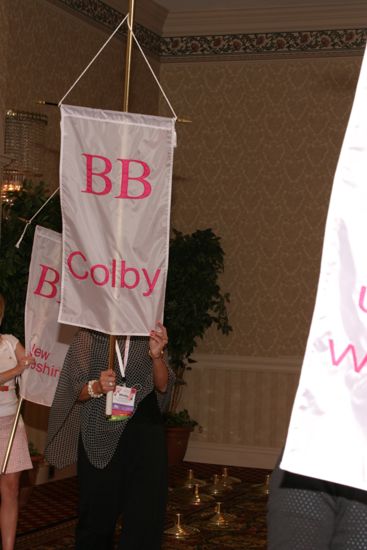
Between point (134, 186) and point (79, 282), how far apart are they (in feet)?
1.55

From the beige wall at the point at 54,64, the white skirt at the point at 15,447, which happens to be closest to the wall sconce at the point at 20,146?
the beige wall at the point at 54,64

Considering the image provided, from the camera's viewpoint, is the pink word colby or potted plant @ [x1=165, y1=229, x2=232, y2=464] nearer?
the pink word colby

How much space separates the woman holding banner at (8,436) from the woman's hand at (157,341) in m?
0.99

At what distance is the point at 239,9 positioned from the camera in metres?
9.77

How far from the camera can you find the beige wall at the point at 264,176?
9.56 m

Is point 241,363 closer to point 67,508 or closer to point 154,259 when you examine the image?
point 67,508

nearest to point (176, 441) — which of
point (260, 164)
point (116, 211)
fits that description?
point (260, 164)

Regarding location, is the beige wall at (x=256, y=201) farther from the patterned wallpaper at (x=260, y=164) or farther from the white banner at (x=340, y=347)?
the white banner at (x=340, y=347)

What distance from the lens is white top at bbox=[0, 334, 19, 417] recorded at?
5289 millimetres

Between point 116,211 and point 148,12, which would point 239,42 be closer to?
point 148,12

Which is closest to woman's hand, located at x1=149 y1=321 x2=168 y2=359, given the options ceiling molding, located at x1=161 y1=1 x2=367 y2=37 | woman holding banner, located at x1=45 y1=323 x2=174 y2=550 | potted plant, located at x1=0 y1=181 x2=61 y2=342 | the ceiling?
woman holding banner, located at x1=45 y1=323 x2=174 y2=550

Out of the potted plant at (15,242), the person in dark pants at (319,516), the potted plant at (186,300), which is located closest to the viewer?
the person in dark pants at (319,516)

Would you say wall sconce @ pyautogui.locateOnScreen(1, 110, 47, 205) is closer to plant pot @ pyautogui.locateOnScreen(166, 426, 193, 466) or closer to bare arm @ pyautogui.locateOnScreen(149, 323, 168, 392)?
plant pot @ pyautogui.locateOnScreen(166, 426, 193, 466)

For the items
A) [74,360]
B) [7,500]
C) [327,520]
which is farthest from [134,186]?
[327,520]
